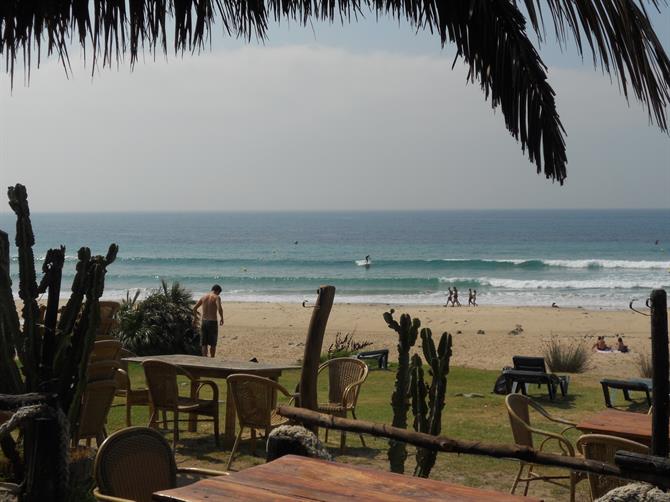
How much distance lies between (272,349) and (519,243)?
6701 cm

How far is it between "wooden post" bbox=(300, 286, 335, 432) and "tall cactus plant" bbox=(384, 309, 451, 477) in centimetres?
41

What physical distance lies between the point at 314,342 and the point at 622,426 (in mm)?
2226

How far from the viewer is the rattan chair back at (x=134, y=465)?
371cm

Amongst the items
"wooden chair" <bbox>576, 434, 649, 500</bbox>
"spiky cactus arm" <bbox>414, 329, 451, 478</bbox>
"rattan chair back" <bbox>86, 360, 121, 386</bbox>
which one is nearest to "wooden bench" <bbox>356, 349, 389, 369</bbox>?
"rattan chair back" <bbox>86, 360, 121, 386</bbox>

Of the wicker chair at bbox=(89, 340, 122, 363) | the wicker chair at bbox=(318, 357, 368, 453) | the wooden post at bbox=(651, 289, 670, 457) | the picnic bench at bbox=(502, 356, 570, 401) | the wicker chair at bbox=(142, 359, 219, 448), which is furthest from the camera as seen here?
the picnic bench at bbox=(502, 356, 570, 401)

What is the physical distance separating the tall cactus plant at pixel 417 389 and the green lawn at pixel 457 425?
4.14ft

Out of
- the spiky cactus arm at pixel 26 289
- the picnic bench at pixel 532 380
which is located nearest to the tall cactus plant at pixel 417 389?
the spiky cactus arm at pixel 26 289

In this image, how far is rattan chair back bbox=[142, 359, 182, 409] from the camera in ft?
24.2

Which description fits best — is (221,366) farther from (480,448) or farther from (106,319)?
(480,448)

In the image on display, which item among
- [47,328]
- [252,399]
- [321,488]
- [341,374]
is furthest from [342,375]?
[321,488]

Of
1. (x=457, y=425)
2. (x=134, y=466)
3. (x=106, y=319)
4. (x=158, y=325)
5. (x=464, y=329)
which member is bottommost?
(x=464, y=329)

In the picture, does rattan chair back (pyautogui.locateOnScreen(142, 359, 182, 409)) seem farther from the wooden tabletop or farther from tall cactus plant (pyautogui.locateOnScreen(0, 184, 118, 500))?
tall cactus plant (pyautogui.locateOnScreen(0, 184, 118, 500))

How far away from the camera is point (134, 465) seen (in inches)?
152

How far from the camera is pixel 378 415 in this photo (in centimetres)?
941
